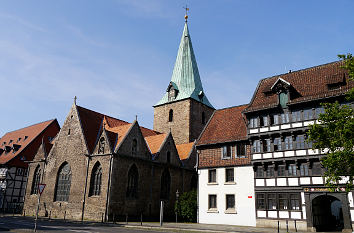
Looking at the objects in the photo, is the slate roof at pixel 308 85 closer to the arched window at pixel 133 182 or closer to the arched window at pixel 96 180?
the arched window at pixel 133 182

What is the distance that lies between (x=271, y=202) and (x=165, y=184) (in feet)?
54.8

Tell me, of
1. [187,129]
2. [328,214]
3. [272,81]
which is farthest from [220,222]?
[187,129]

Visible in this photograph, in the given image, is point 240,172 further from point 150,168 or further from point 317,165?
point 150,168

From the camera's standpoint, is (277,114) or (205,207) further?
(205,207)

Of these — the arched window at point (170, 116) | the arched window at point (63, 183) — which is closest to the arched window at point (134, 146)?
the arched window at point (63, 183)

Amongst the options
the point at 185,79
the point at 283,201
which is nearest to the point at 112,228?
the point at 283,201

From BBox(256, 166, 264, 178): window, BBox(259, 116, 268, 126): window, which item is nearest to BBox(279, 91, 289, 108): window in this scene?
BBox(259, 116, 268, 126): window

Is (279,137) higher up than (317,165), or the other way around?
(279,137)

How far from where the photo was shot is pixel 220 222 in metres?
28.8

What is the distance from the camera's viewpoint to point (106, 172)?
109ft

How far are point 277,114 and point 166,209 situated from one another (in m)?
19.2

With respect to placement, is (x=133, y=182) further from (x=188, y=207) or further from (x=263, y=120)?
(x=263, y=120)

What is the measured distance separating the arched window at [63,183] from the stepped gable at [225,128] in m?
16.9

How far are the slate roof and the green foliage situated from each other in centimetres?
1143
